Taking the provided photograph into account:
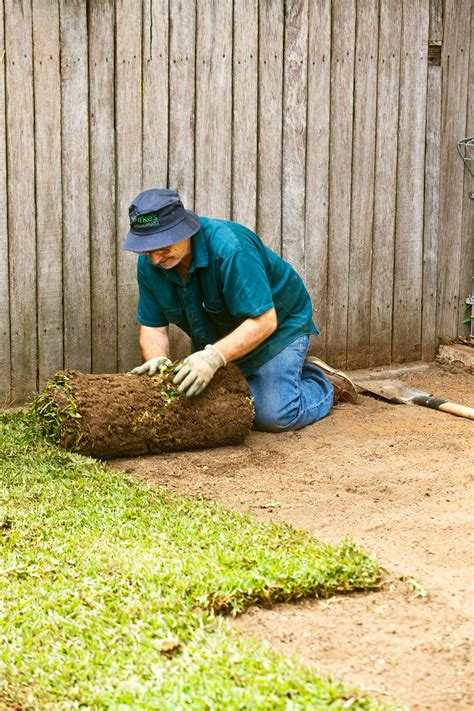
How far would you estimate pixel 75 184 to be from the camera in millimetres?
5594

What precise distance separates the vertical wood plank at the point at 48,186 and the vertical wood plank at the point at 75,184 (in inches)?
1.5

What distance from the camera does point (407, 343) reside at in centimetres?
679

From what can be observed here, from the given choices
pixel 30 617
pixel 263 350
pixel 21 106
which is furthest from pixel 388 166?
pixel 30 617

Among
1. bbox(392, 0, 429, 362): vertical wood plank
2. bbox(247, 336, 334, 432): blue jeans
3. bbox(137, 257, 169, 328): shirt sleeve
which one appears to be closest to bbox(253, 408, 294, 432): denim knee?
bbox(247, 336, 334, 432): blue jeans

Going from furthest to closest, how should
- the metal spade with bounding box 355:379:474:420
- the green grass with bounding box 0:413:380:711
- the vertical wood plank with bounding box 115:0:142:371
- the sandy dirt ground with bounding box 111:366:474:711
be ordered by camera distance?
1. the vertical wood plank with bounding box 115:0:142:371
2. the metal spade with bounding box 355:379:474:420
3. the sandy dirt ground with bounding box 111:366:474:711
4. the green grass with bounding box 0:413:380:711

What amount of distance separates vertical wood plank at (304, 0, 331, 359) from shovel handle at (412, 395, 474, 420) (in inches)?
36.2

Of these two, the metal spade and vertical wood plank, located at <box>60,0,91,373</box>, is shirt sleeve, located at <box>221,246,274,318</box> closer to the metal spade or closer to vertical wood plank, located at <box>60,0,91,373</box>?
vertical wood plank, located at <box>60,0,91,373</box>

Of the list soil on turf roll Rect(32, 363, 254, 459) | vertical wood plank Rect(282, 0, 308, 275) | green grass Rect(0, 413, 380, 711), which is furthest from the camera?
vertical wood plank Rect(282, 0, 308, 275)

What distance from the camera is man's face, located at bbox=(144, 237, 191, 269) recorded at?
188 inches

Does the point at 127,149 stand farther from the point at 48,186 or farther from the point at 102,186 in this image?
the point at 48,186

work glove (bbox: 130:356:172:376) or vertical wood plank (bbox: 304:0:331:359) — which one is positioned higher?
vertical wood plank (bbox: 304:0:331:359)

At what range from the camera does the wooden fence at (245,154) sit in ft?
18.1

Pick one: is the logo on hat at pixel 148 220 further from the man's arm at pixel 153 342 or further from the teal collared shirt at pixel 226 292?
the man's arm at pixel 153 342

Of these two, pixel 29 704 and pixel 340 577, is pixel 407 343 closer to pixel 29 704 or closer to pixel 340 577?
pixel 340 577
